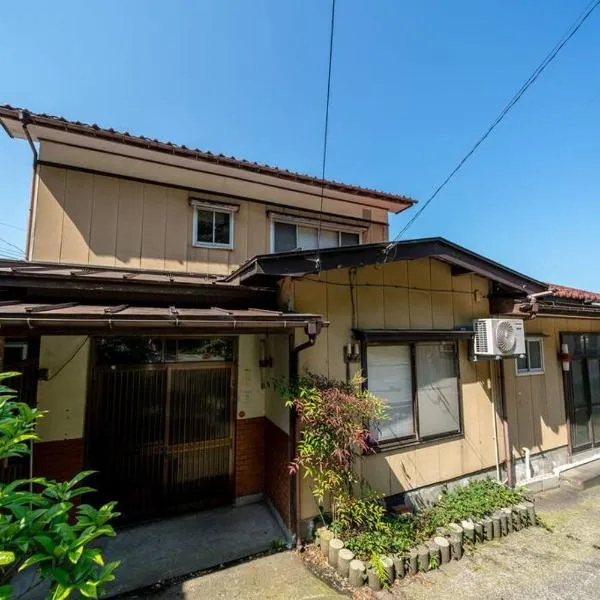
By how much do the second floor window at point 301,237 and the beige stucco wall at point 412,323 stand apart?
2.35 metres

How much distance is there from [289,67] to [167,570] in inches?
320

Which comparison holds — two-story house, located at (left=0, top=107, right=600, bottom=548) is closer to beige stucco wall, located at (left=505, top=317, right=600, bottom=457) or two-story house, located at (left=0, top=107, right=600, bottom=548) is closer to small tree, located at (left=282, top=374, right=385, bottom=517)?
beige stucco wall, located at (left=505, top=317, right=600, bottom=457)

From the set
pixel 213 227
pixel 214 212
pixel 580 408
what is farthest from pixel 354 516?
pixel 580 408

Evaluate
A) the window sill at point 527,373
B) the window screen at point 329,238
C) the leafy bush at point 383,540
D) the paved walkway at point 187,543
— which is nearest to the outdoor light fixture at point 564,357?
the window sill at point 527,373

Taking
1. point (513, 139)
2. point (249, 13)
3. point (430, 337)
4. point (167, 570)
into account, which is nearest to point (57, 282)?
point (167, 570)

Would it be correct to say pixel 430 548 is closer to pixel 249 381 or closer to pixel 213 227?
pixel 249 381

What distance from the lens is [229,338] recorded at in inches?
237

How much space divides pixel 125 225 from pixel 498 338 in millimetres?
7462

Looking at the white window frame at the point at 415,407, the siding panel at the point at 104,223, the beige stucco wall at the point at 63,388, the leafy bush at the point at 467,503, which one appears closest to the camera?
the beige stucco wall at the point at 63,388

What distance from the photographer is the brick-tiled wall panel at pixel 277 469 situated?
16.0 feet

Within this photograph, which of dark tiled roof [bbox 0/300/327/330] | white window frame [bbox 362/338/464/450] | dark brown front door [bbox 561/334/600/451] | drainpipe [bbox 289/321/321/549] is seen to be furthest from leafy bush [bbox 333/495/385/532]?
dark brown front door [bbox 561/334/600/451]

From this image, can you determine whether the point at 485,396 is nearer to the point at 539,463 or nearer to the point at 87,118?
the point at 539,463

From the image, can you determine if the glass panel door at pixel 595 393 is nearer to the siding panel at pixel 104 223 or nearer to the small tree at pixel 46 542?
the small tree at pixel 46 542

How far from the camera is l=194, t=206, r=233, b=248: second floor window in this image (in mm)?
7020
